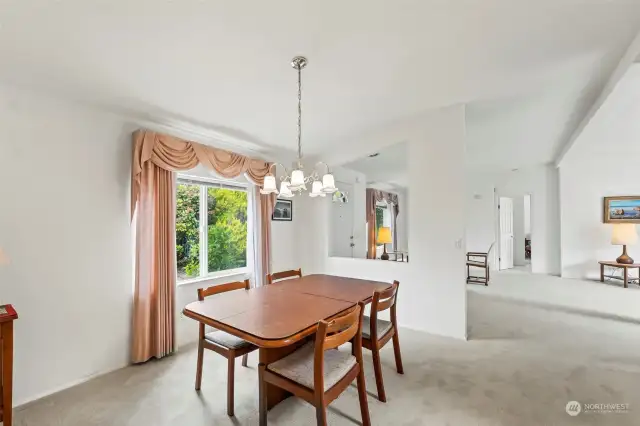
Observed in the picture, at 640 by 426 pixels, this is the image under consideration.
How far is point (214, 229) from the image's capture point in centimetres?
353

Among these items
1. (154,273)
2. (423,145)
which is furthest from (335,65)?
(154,273)

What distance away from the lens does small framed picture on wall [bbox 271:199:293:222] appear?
423 centimetres

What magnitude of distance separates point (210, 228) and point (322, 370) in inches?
98.8

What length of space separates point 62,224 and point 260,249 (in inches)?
80.3

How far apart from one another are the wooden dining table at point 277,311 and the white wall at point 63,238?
114 cm

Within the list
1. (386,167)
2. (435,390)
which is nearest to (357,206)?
(386,167)

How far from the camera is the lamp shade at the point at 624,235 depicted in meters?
5.22

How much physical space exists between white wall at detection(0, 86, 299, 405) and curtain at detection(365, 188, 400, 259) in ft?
11.8

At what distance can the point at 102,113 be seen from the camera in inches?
99.2

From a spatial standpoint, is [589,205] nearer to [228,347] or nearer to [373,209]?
[373,209]

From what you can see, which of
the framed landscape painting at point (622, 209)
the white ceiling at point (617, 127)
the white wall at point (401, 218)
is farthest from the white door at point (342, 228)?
the framed landscape painting at point (622, 209)

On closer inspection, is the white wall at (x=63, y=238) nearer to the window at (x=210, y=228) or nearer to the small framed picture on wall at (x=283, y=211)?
the window at (x=210, y=228)

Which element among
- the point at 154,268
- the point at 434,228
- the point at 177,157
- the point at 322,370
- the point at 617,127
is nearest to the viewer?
the point at 322,370

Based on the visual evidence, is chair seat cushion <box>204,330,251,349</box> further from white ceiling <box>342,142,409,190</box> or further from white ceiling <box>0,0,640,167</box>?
white ceiling <box>342,142,409,190</box>
